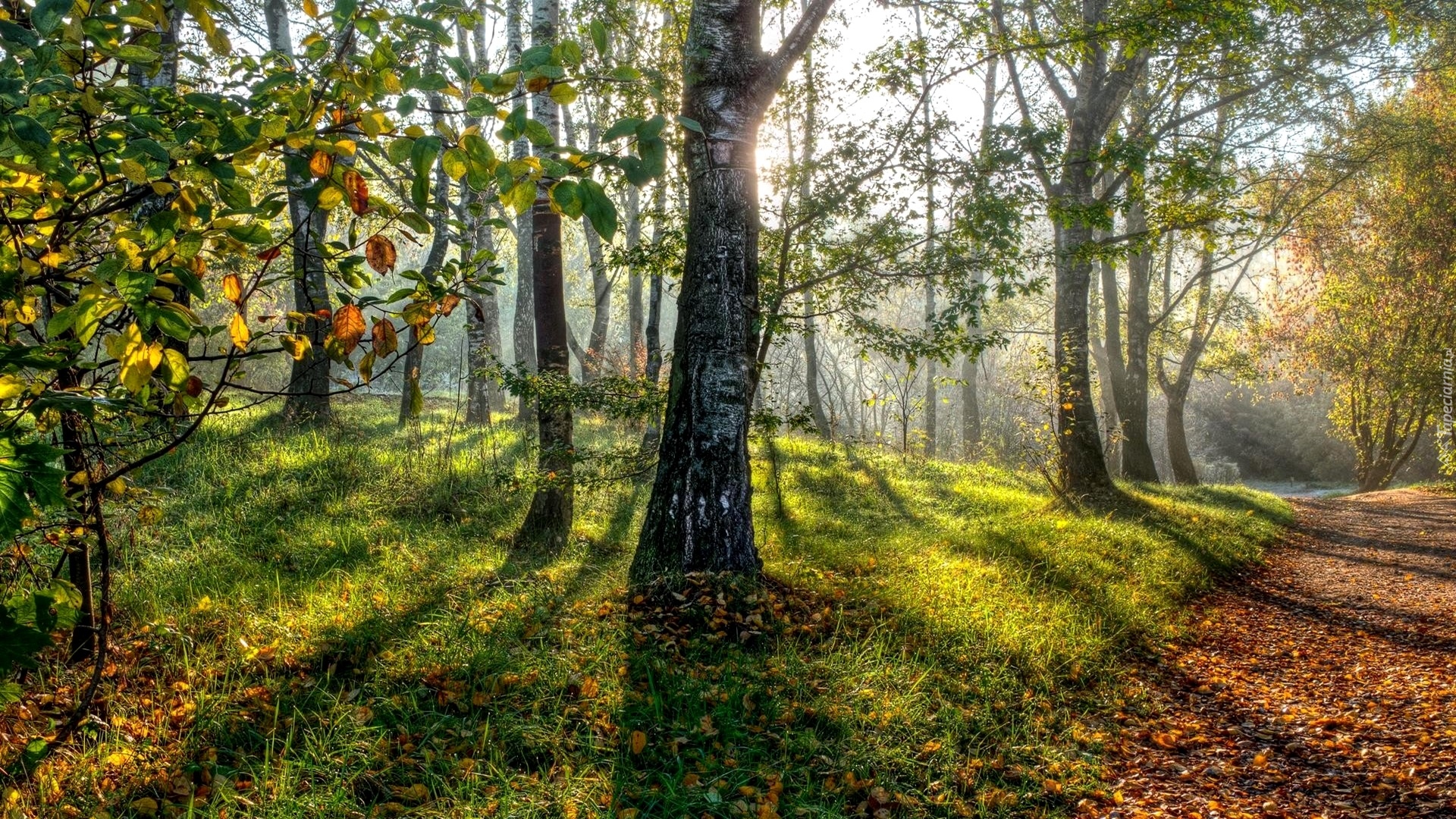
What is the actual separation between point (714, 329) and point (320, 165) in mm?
3101

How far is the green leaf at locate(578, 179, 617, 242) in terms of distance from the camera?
1.33 meters

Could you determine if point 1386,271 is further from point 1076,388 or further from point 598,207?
point 598,207

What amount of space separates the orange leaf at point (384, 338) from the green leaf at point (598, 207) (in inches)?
31.0

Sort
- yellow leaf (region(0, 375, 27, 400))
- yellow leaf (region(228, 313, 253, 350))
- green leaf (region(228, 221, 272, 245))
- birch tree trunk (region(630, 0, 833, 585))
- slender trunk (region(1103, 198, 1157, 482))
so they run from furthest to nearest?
slender trunk (region(1103, 198, 1157, 482)) → birch tree trunk (region(630, 0, 833, 585)) → yellow leaf (region(228, 313, 253, 350)) → green leaf (region(228, 221, 272, 245)) → yellow leaf (region(0, 375, 27, 400))

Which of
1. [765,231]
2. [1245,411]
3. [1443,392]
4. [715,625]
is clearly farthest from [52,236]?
[1245,411]

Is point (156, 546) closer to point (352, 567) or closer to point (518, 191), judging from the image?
point (352, 567)

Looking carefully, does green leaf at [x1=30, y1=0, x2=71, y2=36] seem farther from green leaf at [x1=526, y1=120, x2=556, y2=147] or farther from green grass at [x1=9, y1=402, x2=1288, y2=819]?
green grass at [x1=9, y1=402, x2=1288, y2=819]

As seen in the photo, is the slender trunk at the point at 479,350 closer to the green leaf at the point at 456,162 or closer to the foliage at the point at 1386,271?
the green leaf at the point at 456,162

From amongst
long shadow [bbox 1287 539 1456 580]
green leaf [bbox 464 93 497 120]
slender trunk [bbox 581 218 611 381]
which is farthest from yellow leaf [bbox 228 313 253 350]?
slender trunk [bbox 581 218 611 381]

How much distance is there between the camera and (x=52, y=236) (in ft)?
6.56

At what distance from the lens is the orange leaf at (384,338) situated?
190 centimetres

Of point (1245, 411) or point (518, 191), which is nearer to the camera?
point (518, 191)

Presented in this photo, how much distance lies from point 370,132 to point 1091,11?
39.4 feet

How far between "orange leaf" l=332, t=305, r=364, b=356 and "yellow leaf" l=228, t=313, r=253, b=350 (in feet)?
0.68
